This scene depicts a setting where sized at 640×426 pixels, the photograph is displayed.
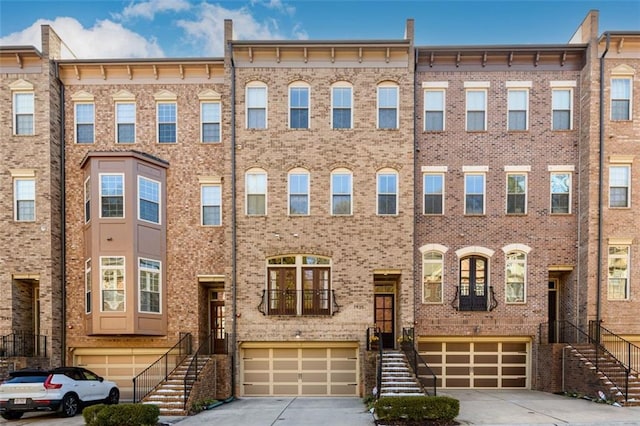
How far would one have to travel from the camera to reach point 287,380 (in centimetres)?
1738

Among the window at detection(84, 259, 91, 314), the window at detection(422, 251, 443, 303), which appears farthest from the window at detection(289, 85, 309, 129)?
the window at detection(84, 259, 91, 314)

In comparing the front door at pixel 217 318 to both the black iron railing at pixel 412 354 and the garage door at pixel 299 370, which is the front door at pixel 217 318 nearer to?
the garage door at pixel 299 370

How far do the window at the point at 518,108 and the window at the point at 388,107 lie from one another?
438 centimetres

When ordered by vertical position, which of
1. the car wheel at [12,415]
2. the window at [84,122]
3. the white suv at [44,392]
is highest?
the window at [84,122]

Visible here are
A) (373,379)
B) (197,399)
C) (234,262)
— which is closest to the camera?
(197,399)

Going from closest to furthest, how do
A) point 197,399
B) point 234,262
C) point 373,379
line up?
point 197,399 → point 373,379 → point 234,262

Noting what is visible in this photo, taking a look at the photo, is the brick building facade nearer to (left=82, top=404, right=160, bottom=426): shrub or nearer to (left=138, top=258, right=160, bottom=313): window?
(left=138, top=258, right=160, bottom=313): window

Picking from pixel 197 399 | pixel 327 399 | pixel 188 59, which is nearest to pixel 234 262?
pixel 197 399

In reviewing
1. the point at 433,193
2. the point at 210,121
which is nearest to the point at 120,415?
the point at 210,121

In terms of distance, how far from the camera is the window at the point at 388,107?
57.0ft

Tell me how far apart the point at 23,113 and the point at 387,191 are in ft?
44.4

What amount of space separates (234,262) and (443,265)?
7.61 meters

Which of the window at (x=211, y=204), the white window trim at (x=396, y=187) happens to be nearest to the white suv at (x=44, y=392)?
the window at (x=211, y=204)

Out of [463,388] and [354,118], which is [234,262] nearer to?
→ [354,118]
